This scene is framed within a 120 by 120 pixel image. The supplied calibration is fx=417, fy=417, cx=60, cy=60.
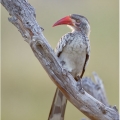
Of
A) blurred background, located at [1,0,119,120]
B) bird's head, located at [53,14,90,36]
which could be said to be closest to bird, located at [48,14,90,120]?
bird's head, located at [53,14,90,36]

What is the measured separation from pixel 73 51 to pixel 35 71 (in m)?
3.20

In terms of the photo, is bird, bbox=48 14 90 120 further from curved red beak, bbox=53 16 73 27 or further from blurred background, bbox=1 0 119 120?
blurred background, bbox=1 0 119 120

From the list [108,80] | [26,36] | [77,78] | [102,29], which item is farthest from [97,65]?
[26,36]

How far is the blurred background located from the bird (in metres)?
2.55

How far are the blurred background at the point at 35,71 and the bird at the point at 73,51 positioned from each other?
8.36ft

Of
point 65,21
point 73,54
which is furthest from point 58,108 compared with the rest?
point 65,21

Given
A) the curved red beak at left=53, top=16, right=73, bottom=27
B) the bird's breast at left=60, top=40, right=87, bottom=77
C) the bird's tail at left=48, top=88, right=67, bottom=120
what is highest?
the curved red beak at left=53, top=16, right=73, bottom=27

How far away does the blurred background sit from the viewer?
595 cm

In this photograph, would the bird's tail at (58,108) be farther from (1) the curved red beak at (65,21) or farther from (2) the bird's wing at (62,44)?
(1) the curved red beak at (65,21)

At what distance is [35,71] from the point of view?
6.07m

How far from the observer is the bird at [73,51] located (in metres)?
2.92

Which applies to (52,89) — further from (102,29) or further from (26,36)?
(26,36)

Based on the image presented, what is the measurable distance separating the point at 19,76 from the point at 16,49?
0.40 metres

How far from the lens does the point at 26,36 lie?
2.72m
